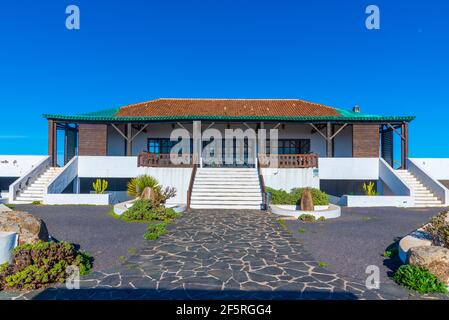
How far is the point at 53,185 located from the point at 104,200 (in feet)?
10.5

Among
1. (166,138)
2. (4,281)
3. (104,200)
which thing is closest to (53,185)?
(104,200)

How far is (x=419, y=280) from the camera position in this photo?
449 centimetres

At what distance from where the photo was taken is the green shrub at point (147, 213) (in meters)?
10.4

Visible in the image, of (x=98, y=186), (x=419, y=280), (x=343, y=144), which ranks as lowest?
(x=419, y=280)

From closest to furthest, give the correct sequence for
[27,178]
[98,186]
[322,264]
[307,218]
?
[322,264], [307,218], [27,178], [98,186]

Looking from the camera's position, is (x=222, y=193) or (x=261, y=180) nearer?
(x=222, y=193)

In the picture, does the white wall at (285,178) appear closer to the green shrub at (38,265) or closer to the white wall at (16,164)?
the green shrub at (38,265)

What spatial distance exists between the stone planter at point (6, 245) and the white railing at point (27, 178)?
11.9 meters

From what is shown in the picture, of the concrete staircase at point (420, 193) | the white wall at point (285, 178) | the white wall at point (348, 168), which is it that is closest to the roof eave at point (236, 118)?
the white wall at point (348, 168)

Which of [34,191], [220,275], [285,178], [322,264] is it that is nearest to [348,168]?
[285,178]

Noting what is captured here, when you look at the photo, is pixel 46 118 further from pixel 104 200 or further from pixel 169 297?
pixel 169 297

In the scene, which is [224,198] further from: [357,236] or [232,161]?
[232,161]

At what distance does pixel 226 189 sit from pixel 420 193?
1081cm

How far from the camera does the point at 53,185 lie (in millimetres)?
15094
